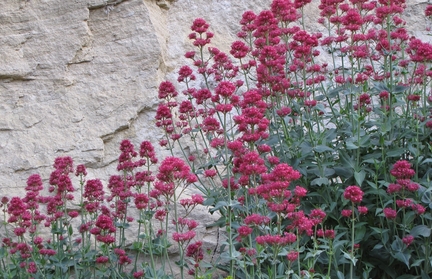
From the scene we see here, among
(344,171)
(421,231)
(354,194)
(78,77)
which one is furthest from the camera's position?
(78,77)

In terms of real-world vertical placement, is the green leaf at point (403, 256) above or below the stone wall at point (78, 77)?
below

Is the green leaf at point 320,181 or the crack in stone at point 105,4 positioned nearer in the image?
the green leaf at point 320,181

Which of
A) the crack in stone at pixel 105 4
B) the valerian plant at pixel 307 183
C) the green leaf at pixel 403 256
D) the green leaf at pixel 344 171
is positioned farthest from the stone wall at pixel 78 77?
the green leaf at pixel 403 256

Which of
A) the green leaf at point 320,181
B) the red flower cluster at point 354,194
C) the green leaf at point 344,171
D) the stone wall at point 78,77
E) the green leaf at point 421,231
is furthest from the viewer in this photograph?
the stone wall at point 78,77

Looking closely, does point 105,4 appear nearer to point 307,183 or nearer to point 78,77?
point 78,77

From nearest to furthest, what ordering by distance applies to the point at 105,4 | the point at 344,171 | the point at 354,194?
the point at 354,194 → the point at 344,171 → the point at 105,4

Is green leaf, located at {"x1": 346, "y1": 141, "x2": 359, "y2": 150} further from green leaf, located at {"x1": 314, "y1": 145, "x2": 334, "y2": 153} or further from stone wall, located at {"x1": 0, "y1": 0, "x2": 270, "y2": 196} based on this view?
stone wall, located at {"x1": 0, "y1": 0, "x2": 270, "y2": 196}

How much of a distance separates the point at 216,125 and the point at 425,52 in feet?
4.48

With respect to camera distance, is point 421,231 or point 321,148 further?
point 321,148

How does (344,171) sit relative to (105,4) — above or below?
below

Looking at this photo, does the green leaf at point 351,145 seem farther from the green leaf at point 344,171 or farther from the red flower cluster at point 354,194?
the red flower cluster at point 354,194

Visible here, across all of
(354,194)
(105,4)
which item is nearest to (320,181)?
(354,194)

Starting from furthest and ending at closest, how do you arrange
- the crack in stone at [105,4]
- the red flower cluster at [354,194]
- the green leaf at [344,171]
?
the crack in stone at [105,4]
the green leaf at [344,171]
the red flower cluster at [354,194]

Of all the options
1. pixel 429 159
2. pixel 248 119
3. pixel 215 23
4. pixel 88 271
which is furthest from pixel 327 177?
pixel 215 23
